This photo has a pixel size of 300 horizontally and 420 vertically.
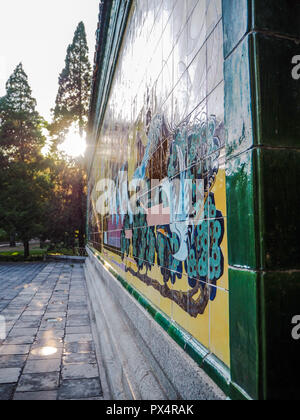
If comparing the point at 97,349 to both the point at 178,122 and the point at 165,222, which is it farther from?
the point at 178,122

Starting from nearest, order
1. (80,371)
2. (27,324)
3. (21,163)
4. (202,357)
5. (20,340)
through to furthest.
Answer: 1. (202,357)
2. (80,371)
3. (20,340)
4. (27,324)
5. (21,163)

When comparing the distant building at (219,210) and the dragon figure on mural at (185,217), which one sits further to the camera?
the dragon figure on mural at (185,217)

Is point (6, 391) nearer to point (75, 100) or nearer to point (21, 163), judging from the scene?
point (21, 163)

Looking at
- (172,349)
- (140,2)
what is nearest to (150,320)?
(172,349)

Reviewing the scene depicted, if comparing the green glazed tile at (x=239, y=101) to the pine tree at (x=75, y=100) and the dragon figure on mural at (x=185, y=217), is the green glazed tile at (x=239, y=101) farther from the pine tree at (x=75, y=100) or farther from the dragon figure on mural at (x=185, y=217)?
the pine tree at (x=75, y=100)

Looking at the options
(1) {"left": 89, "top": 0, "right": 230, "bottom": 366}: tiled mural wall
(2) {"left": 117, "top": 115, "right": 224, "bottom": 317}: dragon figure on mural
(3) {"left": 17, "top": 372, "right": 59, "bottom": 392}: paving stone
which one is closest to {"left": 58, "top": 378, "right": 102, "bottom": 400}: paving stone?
(3) {"left": 17, "top": 372, "right": 59, "bottom": 392}: paving stone

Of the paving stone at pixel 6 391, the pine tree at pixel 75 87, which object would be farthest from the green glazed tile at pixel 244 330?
the pine tree at pixel 75 87

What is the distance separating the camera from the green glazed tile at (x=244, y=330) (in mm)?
1051

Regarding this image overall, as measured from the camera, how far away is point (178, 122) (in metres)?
2.15

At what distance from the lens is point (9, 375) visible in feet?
10.7

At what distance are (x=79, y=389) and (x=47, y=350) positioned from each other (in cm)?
Answer: 129

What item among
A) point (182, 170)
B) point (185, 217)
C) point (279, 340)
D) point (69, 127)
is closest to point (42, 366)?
point (185, 217)

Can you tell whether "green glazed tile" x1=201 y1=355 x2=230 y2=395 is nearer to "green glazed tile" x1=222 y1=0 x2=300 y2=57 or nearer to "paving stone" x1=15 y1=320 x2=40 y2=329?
"green glazed tile" x1=222 y1=0 x2=300 y2=57

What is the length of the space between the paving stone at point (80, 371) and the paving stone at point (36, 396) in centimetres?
38
